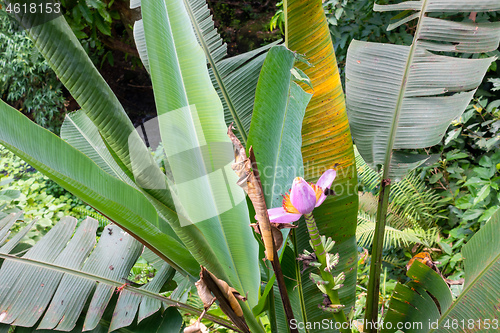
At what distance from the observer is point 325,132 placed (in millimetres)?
663

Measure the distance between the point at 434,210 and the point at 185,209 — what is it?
5.21 feet

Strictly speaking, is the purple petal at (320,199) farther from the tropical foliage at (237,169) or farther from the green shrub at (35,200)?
the green shrub at (35,200)

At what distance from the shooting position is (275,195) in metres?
0.58

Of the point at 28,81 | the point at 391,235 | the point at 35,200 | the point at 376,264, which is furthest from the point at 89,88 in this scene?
the point at 28,81

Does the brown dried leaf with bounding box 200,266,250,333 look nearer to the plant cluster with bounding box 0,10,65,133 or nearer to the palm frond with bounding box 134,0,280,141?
the palm frond with bounding box 134,0,280,141

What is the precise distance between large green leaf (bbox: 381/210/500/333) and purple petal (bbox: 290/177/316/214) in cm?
31

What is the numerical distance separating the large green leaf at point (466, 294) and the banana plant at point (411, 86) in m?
0.11

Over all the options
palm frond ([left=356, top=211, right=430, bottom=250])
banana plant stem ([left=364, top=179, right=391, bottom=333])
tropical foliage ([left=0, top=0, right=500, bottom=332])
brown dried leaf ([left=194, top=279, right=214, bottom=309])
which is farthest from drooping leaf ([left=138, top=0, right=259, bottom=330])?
palm frond ([left=356, top=211, right=430, bottom=250])

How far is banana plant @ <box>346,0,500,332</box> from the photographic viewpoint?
2.49 feet

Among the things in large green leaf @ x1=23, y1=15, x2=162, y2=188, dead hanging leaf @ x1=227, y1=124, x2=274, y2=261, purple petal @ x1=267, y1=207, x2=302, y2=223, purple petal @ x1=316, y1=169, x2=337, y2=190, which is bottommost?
purple petal @ x1=267, y1=207, x2=302, y2=223

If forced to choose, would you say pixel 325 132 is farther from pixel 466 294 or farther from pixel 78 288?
pixel 78 288

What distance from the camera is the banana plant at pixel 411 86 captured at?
0.76m

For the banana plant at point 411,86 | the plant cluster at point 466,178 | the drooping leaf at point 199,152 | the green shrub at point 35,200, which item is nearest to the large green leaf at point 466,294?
the banana plant at point 411,86

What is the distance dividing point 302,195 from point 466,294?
39 cm
